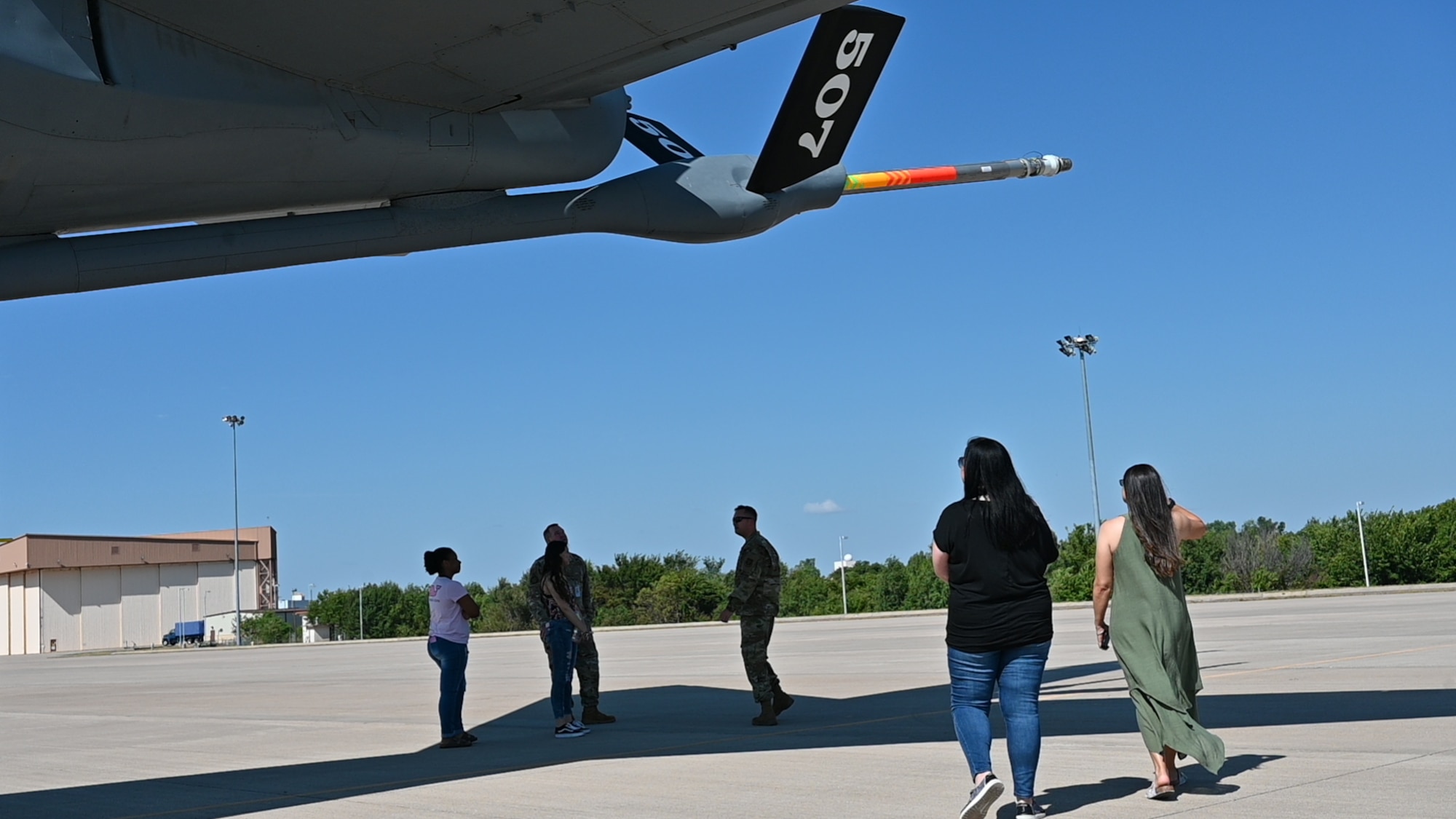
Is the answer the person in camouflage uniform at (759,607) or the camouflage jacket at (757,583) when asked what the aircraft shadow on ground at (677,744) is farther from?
the camouflage jacket at (757,583)

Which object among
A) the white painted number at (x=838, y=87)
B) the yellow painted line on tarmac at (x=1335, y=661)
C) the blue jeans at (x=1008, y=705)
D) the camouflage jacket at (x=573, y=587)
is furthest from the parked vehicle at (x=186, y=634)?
the blue jeans at (x=1008, y=705)

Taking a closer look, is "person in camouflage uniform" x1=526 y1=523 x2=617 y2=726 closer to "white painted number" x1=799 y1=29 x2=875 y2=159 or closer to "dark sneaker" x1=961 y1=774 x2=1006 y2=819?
"white painted number" x1=799 y1=29 x2=875 y2=159

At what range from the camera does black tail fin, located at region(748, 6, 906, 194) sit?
783 centimetres

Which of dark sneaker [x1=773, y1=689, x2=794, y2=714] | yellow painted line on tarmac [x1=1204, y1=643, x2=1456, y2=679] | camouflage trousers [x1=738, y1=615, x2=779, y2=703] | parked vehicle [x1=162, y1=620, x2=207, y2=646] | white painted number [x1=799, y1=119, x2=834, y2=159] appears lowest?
parked vehicle [x1=162, y1=620, x2=207, y2=646]

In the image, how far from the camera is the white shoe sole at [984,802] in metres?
5.51

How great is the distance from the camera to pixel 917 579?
5062cm

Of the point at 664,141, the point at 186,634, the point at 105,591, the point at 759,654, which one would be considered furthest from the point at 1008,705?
the point at 105,591

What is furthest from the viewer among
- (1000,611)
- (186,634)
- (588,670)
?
(186,634)

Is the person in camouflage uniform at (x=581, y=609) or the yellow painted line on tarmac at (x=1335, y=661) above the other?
the person in camouflage uniform at (x=581, y=609)

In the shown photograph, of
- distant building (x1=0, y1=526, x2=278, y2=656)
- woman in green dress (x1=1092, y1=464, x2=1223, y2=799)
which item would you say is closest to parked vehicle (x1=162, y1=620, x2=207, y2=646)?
distant building (x1=0, y1=526, x2=278, y2=656)

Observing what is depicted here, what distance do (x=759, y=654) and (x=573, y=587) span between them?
175 centimetres

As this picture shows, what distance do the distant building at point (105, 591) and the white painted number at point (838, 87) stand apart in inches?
2332

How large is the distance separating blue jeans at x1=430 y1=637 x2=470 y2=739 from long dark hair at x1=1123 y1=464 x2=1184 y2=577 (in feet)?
19.2

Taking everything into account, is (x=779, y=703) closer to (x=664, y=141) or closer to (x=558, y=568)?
(x=558, y=568)
